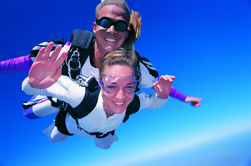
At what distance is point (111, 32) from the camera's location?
2146 millimetres

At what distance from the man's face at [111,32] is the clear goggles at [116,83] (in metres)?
0.55

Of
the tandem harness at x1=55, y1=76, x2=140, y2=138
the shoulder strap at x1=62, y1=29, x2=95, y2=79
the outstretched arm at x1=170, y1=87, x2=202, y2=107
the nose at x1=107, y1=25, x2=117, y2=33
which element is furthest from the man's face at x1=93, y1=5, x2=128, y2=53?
the outstretched arm at x1=170, y1=87, x2=202, y2=107

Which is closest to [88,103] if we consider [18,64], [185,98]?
[18,64]

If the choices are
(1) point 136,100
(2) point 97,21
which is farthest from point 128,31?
(1) point 136,100

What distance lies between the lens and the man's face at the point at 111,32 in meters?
2.15

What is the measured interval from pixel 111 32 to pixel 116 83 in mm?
712

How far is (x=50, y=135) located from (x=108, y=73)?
61.2 inches

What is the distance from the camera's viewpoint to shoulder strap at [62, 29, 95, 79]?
200cm

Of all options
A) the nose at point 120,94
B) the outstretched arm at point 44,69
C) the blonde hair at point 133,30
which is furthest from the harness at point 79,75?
the outstretched arm at point 44,69

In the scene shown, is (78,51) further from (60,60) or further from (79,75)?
(60,60)

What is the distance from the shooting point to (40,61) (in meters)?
1.40

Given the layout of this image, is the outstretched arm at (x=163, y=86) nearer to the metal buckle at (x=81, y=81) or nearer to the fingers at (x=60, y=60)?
the metal buckle at (x=81, y=81)

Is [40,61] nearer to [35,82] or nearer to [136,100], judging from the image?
[35,82]

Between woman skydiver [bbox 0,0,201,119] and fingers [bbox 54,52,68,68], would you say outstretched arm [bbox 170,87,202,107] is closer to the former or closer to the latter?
woman skydiver [bbox 0,0,201,119]
